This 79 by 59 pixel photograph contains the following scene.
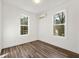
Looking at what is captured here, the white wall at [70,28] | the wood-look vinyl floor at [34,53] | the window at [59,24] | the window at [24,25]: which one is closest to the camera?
the wood-look vinyl floor at [34,53]

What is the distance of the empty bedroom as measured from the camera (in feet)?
10.4

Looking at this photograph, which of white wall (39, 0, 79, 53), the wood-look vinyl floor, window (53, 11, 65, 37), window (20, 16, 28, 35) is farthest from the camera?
window (20, 16, 28, 35)

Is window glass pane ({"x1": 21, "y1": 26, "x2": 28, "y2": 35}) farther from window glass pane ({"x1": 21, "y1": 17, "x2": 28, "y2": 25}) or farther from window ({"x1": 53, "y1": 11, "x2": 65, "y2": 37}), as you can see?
window ({"x1": 53, "y1": 11, "x2": 65, "y2": 37})

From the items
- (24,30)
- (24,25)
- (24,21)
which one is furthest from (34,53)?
(24,21)

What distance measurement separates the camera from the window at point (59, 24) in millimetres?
3927

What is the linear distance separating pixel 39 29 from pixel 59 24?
84.3 inches

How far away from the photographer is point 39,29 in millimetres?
6004

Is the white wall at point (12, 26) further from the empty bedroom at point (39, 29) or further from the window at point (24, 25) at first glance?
the window at point (24, 25)

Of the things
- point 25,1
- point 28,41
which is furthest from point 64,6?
point 28,41

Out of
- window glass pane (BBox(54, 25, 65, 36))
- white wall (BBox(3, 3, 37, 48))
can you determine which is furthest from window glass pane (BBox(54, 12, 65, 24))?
white wall (BBox(3, 3, 37, 48))

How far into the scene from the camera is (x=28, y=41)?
5.38 meters

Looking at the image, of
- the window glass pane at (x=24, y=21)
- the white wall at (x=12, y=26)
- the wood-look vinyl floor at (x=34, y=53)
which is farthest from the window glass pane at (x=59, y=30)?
the window glass pane at (x=24, y=21)

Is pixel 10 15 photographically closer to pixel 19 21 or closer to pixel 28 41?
pixel 19 21

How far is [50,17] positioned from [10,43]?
2919 millimetres
